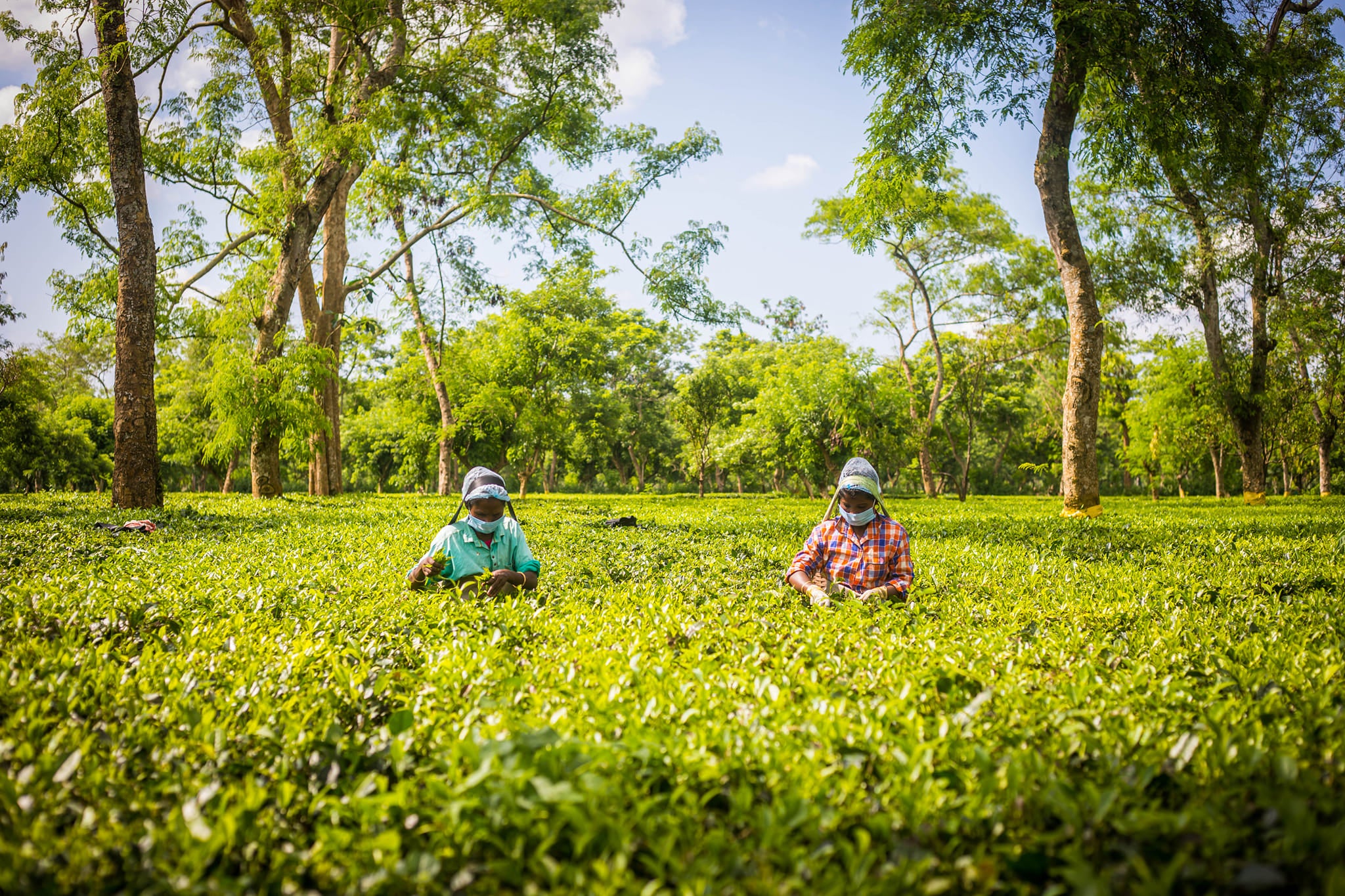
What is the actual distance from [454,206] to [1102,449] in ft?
197

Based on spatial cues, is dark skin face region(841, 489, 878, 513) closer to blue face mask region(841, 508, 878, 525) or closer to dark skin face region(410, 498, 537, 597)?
blue face mask region(841, 508, 878, 525)

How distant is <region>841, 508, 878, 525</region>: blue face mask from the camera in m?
5.82

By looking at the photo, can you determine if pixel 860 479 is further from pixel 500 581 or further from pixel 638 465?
pixel 638 465

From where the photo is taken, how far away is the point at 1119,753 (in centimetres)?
242

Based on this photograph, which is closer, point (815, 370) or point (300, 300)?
point (300, 300)

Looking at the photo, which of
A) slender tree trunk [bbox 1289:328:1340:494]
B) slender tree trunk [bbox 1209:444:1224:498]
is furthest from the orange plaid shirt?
slender tree trunk [bbox 1209:444:1224:498]

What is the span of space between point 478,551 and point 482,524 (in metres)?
0.25

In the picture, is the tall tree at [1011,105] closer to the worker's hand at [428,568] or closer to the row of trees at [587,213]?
the row of trees at [587,213]

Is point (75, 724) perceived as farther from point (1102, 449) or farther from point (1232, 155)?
point (1102, 449)

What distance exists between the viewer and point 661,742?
8.08 feet

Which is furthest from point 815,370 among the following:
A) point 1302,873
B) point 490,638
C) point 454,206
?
point 1302,873

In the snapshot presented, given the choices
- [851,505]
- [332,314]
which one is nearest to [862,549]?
[851,505]

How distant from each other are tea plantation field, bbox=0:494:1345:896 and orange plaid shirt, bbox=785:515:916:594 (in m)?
0.52

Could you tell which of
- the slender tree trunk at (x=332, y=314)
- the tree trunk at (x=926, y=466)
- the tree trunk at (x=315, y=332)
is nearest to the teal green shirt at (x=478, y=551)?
the tree trunk at (x=315, y=332)
